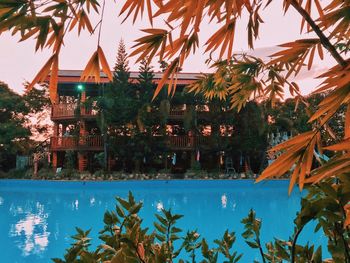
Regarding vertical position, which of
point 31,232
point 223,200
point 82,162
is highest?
point 82,162

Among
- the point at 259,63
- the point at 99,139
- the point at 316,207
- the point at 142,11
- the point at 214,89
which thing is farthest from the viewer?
the point at 99,139

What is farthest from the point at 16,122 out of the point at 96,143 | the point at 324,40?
the point at 324,40

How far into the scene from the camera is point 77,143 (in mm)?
19812

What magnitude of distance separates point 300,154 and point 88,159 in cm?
2118

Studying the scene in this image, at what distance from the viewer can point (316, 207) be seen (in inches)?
37.2

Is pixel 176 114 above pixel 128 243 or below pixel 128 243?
above

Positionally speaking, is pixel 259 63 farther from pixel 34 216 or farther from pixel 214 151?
pixel 214 151

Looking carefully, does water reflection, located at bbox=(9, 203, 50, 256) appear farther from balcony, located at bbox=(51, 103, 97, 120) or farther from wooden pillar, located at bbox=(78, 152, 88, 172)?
balcony, located at bbox=(51, 103, 97, 120)

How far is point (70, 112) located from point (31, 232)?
13539 millimetres

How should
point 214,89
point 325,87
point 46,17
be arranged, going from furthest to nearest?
point 214,89 → point 46,17 → point 325,87

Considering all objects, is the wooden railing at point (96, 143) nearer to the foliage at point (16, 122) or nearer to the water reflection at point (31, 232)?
the foliage at point (16, 122)

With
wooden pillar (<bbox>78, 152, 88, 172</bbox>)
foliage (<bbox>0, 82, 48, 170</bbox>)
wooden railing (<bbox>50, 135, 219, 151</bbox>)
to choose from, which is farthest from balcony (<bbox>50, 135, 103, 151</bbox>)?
foliage (<bbox>0, 82, 48, 170</bbox>)

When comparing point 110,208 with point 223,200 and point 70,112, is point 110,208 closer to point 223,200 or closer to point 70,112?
point 223,200

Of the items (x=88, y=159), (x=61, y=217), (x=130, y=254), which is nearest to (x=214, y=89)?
(x=130, y=254)
